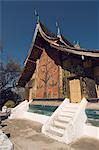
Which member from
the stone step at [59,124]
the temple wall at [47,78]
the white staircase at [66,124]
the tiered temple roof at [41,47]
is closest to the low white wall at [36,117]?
the temple wall at [47,78]

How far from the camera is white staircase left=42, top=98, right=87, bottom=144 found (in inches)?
261

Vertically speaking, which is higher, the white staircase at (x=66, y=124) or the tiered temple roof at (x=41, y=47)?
the tiered temple roof at (x=41, y=47)

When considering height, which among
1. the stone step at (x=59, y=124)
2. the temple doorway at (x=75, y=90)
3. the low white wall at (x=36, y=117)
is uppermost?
the temple doorway at (x=75, y=90)

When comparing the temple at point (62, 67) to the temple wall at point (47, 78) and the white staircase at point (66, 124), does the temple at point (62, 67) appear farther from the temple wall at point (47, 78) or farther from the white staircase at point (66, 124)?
the white staircase at point (66, 124)

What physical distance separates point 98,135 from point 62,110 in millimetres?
2894

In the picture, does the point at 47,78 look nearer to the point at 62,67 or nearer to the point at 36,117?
the point at 62,67

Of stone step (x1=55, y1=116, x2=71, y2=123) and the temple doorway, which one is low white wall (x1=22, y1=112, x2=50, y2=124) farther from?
the temple doorway

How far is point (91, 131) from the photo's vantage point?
723cm

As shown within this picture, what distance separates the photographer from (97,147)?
580 cm

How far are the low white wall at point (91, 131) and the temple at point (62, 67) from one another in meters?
2.18

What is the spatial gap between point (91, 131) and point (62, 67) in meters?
5.29

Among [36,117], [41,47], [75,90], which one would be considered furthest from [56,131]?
[41,47]

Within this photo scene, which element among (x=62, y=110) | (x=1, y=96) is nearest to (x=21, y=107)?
(x=62, y=110)

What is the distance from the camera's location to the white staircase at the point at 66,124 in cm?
663
